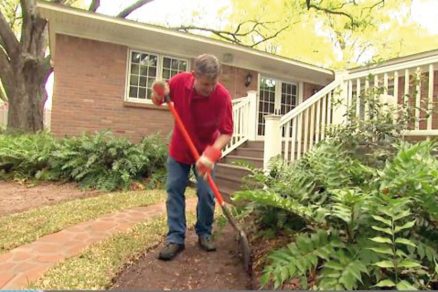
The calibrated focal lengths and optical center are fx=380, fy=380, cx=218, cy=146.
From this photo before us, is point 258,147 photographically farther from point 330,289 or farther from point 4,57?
point 4,57

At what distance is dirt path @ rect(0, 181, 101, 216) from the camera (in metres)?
5.68

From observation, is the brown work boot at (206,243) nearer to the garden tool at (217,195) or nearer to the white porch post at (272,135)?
the garden tool at (217,195)

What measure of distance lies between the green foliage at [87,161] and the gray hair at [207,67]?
4258 millimetres

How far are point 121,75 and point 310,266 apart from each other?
8.05 metres

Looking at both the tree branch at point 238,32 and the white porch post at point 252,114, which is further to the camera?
the tree branch at point 238,32

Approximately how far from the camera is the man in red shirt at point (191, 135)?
3.14 meters

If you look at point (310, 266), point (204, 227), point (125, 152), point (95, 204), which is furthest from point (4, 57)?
point (310, 266)

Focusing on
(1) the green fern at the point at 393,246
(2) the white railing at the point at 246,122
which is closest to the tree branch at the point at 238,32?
(2) the white railing at the point at 246,122

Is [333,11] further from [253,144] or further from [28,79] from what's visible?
[28,79]

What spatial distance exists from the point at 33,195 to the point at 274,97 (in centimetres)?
782

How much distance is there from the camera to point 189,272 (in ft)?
9.69

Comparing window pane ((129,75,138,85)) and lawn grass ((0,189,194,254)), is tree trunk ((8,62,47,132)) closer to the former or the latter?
window pane ((129,75,138,85))

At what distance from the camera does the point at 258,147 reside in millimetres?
8156

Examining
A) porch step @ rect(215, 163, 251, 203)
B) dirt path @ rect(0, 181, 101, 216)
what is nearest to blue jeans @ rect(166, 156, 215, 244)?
porch step @ rect(215, 163, 251, 203)
